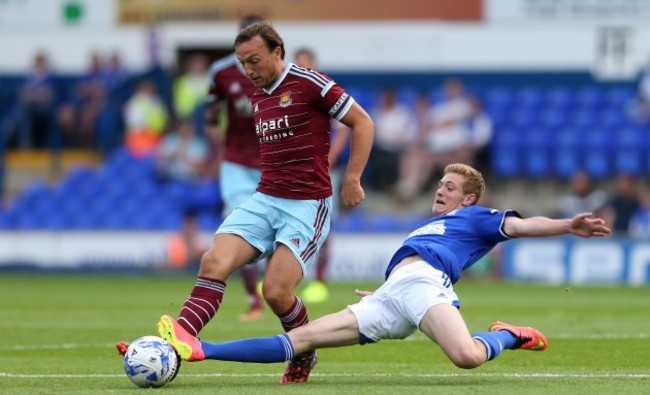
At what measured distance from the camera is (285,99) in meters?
8.72

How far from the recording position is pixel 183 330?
814 cm

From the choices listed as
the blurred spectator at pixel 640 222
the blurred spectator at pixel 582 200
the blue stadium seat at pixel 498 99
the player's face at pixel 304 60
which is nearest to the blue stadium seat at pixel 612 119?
the blue stadium seat at pixel 498 99

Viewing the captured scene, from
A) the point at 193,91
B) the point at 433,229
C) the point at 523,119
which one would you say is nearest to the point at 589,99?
the point at 523,119

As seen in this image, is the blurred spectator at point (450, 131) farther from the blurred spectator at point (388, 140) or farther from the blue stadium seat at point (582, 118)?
the blue stadium seat at point (582, 118)

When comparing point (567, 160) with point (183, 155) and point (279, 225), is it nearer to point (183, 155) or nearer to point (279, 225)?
point (183, 155)

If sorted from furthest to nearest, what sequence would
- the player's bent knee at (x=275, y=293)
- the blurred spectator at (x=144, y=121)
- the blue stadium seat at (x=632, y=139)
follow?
the blurred spectator at (x=144, y=121) → the blue stadium seat at (x=632, y=139) → the player's bent knee at (x=275, y=293)

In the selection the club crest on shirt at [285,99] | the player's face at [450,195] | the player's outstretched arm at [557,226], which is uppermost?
the club crest on shirt at [285,99]

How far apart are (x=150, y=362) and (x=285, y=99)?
1864 millimetres

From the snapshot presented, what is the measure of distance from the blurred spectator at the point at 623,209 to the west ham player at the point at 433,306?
12.7 m

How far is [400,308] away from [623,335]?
3.91 m

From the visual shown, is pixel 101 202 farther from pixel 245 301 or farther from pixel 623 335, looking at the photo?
pixel 623 335

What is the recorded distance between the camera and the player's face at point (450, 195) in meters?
8.67

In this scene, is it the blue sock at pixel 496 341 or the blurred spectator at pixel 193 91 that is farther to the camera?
the blurred spectator at pixel 193 91

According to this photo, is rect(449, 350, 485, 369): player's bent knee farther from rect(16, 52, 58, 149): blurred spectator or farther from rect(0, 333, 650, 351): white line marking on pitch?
rect(16, 52, 58, 149): blurred spectator
